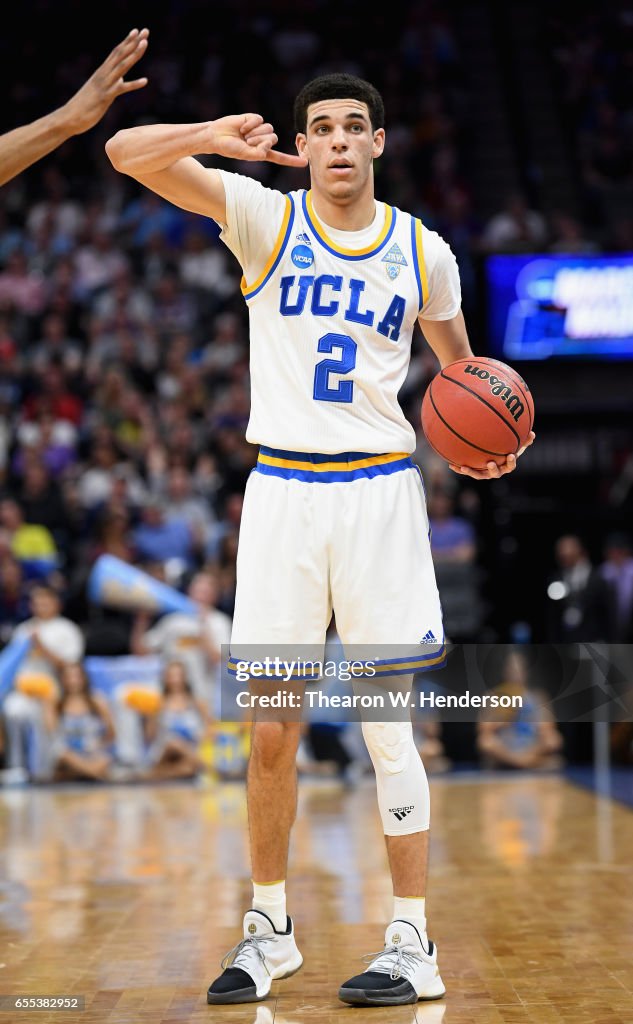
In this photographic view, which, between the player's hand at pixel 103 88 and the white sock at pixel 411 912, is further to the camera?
the white sock at pixel 411 912

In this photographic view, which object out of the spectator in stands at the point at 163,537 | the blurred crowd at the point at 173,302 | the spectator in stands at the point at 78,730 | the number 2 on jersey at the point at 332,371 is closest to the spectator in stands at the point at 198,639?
the blurred crowd at the point at 173,302

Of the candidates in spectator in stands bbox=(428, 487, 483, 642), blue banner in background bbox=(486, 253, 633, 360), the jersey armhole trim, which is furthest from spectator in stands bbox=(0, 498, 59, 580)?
the jersey armhole trim

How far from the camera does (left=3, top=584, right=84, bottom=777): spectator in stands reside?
1078cm

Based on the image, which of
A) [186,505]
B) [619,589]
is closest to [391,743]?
[619,589]

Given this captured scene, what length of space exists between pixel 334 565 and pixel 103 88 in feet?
5.10

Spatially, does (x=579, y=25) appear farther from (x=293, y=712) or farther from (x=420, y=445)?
(x=293, y=712)

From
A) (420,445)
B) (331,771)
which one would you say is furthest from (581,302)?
(331,771)

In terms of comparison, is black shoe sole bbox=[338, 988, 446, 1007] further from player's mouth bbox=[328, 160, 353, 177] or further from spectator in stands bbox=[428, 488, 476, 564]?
spectator in stands bbox=[428, 488, 476, 564]

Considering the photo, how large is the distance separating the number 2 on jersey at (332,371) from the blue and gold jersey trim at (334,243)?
0.87 feet

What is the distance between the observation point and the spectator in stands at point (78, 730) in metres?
10.8

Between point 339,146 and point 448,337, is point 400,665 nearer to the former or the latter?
point 448,337

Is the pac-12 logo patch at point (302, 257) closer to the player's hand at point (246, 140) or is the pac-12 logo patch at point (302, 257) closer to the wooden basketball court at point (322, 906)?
the player's hand at point (246, 140)

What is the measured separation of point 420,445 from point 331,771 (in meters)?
3.66

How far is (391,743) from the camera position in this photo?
13.8ft
